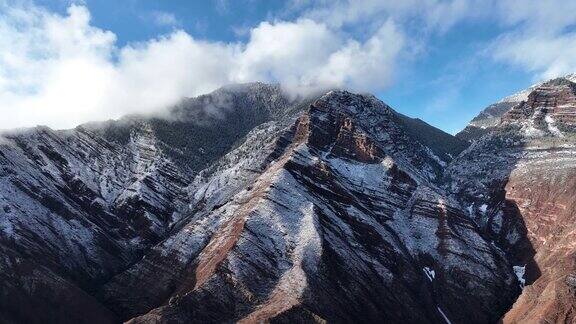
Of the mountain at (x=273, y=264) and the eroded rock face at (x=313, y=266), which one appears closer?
the eroded rock face at (x=313, y=266)

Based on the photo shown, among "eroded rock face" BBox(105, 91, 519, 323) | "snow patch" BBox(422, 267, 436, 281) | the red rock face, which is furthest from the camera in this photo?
"snow patch" BBox(422, 267, 436, 281)

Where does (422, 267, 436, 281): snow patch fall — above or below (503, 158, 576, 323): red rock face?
below

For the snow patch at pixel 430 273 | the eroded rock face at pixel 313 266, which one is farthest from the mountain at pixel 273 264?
the snow patch at pixel 430 273

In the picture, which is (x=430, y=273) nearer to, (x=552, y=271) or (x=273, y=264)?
(x=552, y=271)

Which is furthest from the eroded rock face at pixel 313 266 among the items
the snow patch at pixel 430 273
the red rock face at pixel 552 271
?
the red rock face at pixel 552 271

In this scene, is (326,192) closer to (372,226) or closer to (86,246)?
(372,226)

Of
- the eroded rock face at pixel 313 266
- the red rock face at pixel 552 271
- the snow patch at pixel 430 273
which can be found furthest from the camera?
the snow patch at pixel 430 273

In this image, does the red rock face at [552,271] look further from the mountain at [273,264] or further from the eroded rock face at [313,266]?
the eroded rock face at [313,266]

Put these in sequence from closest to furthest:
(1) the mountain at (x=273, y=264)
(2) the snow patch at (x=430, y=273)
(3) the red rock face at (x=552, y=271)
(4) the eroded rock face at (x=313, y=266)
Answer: (4) the eroded rock face at (x=313, y=266), (1) the mountain at (x=273, y=264), (3) the red rock face at (x=552, y=271), (2) the snow patch at (x=430, y=273)

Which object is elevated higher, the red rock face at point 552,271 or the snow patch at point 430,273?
the red rock face at point 552,271

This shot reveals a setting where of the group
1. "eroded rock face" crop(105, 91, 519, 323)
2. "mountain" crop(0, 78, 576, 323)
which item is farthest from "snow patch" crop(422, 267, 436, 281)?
"mountain" crop(0, 78, 576, 323)

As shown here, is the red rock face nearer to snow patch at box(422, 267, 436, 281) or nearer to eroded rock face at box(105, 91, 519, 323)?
eroded rock face at box(105, 91, 519, 323)

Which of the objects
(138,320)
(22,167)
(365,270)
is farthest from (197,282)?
(22,167)
